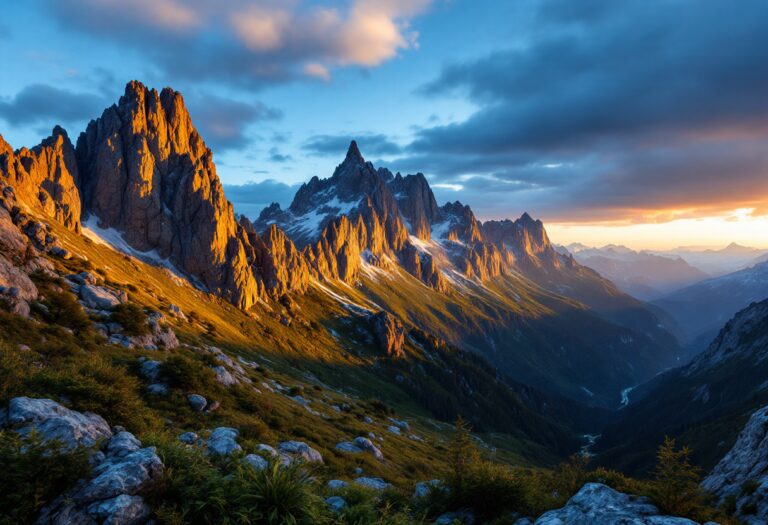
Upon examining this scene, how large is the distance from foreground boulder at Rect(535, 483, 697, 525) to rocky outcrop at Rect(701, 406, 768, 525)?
10165 mm

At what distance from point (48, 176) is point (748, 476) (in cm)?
20118

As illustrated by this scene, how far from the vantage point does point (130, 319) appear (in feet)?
152

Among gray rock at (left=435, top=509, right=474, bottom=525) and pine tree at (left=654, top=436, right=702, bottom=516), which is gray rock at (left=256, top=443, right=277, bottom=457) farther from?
pine tree at (left=654, top=436, right=702, bottom=516)

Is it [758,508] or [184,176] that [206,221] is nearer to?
[184,176]

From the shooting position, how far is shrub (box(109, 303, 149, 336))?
45.1 m

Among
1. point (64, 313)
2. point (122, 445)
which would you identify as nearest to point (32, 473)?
point (122, 445)

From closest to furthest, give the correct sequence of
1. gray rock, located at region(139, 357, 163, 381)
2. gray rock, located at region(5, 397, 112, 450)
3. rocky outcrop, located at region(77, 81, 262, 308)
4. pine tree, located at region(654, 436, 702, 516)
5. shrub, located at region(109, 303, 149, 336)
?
gray rock, located at region(5, 397, 112, 450) → pine tree, located at region(654, 436, 702, 516) → gray rock, located at region(139, 357, 163, 381) → shrub, located at region(109, 303, 149, 336) → rocky outcrop, located at region(77, 81, 262, 308)

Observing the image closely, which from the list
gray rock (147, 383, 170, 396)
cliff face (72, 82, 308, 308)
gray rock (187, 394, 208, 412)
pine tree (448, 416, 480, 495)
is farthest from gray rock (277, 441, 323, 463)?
cliff face (72, 82, 308, 308)

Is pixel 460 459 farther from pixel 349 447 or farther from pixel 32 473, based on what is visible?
pixel 349 447

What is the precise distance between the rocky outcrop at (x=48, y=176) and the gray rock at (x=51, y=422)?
458 feet

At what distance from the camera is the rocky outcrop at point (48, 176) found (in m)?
124

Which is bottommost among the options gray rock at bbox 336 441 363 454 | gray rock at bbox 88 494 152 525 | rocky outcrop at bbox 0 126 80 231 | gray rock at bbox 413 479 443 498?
gray rock at bbox 336 441 363 454

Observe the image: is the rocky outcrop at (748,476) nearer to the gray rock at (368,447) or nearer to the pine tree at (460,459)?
the pine tree at (460,459)

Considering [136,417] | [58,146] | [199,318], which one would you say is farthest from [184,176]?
[136,417]
